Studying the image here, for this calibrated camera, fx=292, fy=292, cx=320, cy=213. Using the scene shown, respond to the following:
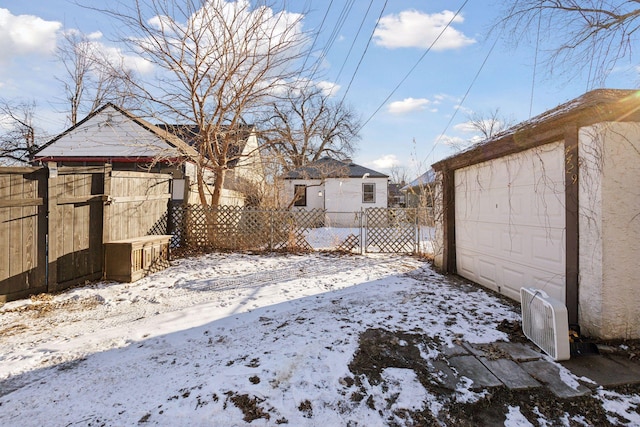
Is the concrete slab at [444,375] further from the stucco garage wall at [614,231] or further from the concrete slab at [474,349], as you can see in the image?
the stucco garage wall at [614,231]

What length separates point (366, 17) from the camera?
292 inches

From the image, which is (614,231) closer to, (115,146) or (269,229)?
(269,229)

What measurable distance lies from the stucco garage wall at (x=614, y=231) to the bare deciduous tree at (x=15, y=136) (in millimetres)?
22611

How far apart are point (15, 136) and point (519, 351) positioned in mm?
24679

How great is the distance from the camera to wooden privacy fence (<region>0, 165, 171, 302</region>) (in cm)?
398

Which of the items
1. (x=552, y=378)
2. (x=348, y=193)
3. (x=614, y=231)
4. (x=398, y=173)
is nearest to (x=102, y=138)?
(x=348, y=193)

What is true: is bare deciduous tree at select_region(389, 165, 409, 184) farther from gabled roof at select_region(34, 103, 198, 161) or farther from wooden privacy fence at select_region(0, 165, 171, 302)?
wooden privacy fence at select_region(0, 165, 171, 302)

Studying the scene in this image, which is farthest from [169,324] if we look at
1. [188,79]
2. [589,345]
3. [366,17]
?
[366,17]

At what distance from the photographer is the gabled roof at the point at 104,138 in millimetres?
10255

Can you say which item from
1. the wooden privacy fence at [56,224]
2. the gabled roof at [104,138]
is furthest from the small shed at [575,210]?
the gabled roof at [104,138]

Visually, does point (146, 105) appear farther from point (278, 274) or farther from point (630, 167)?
point (630, 167)

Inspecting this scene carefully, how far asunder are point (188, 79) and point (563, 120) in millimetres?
7864

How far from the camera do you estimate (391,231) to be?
28.4 feet

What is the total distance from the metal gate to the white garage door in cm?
264
